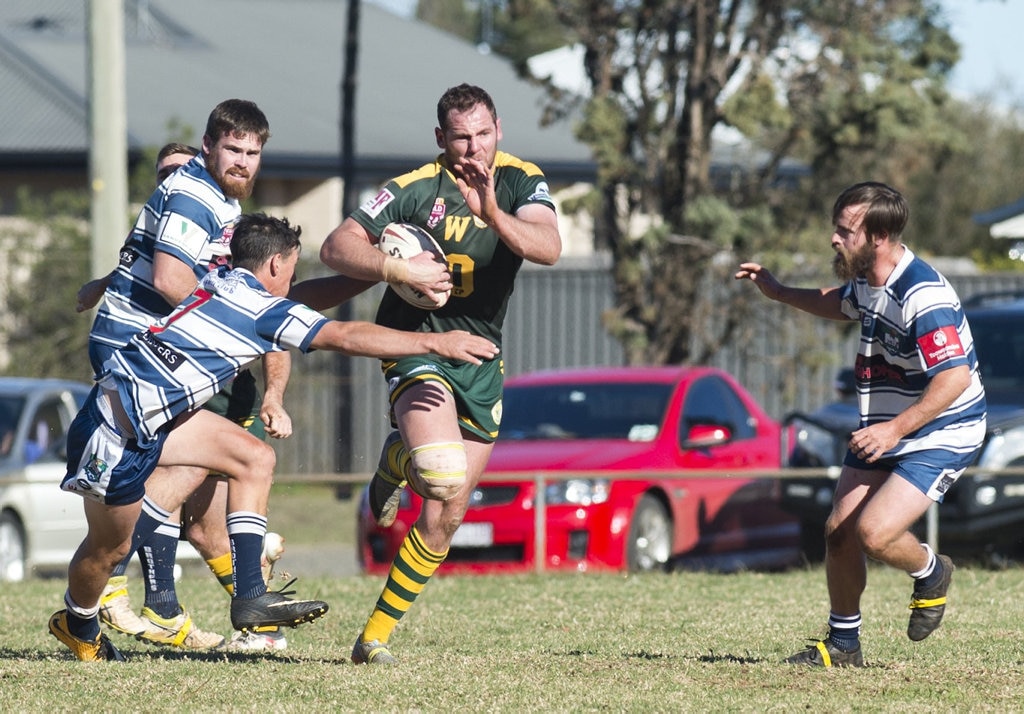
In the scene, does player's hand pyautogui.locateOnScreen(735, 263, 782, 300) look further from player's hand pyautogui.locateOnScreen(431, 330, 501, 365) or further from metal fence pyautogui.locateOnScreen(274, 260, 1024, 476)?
metal fence pyautogui.locateOnScreen(274, 260, 1024, 476)

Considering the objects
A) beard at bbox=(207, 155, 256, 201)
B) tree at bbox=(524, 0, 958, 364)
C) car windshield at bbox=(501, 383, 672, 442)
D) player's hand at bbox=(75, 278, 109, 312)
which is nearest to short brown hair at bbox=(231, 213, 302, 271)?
beard at bbox=(207, 155, 256, 201)

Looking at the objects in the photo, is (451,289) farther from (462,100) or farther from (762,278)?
(762,278)

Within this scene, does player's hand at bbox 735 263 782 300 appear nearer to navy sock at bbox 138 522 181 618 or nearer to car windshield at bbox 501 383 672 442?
navy sock at bbox 138 522 181 618

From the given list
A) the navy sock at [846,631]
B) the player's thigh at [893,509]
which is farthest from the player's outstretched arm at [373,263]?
the navy sock at [846,631]

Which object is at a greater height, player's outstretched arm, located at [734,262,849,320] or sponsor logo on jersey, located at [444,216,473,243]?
sponsor logo on jersey, located at [444,216,473,243]

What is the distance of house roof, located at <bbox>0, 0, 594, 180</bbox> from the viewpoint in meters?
28.0

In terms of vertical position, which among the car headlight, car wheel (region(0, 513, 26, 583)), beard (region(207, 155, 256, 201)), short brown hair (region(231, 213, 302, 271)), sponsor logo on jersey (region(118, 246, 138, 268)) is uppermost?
beard (region(207, 155, 256, 201))

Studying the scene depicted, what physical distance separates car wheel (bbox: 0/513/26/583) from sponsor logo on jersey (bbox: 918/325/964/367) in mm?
8898

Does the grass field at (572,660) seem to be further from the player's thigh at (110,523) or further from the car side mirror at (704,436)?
the car side mirror at (704,436)

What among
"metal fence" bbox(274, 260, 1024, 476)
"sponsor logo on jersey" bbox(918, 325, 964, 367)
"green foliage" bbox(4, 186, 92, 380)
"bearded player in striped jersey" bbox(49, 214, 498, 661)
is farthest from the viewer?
"green foliage" bbox(4, 186, 92, 380)

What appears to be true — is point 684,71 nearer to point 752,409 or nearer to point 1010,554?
point 752,409

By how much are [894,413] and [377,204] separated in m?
2.25

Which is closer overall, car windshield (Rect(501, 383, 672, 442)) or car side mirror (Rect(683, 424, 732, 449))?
car side mirror (Rect(683, 424, 732, 449))

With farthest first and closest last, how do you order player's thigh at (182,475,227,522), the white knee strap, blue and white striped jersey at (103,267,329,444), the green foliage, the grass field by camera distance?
the green foliage
player's thigh at (182,475,227,522)
the white knee strap
blue and white striped jersey at (103,267,329,444)
the grass field
